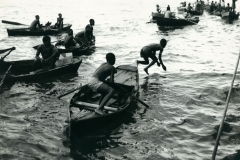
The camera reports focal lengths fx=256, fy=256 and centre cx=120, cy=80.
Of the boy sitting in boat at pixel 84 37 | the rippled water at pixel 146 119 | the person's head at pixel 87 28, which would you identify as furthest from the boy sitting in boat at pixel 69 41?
the person's head at pixel 87 28

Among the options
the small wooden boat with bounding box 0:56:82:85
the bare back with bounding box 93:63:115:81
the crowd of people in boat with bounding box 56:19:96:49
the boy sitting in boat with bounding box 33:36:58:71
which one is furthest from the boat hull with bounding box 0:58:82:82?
the bare back with bounding box 93:63:115:81

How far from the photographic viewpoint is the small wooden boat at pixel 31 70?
9.30m

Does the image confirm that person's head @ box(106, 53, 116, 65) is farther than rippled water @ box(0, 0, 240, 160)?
Yes

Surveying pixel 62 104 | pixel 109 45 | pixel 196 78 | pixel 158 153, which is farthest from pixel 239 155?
pixel 109 45

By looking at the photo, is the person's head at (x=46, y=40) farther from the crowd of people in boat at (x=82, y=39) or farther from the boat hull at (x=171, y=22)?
the boat hull at (x=171, y=22)

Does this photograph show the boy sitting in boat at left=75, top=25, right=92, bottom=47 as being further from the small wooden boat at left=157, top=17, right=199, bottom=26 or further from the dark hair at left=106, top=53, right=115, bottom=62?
the small wooden boat at left=157, top=17, right=199, bottom=26

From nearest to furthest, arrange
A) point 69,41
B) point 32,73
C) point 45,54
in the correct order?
point 32,73
point 45,54
point 69,41

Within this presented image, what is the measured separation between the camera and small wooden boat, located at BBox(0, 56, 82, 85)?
9.30m

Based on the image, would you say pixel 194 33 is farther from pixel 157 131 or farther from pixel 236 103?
pixel 157 131

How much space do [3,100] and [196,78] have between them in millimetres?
8271

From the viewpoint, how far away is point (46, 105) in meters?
8.36

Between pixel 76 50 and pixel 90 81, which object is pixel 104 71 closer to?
pixel 90 81

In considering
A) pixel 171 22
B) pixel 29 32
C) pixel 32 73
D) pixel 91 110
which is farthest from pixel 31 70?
pixel 171 22

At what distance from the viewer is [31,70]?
10477mm
